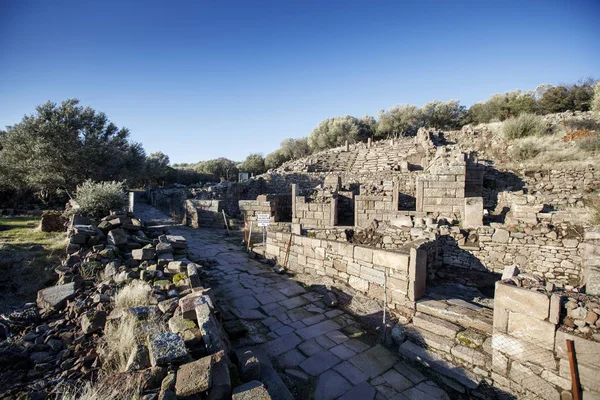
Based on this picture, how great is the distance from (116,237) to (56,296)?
2.24 metres

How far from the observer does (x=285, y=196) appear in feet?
47.5

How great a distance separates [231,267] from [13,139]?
18.3 metres

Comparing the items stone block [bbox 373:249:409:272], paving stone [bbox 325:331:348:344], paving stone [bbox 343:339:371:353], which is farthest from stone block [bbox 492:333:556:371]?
paving stone [bbox 325:331:348:344]

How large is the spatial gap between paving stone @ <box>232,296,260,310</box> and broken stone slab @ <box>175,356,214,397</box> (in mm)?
3072

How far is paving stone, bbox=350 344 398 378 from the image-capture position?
146 inches

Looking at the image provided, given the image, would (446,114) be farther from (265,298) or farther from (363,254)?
(265,298)

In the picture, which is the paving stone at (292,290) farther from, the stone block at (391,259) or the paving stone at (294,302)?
the stone block at (391,259)

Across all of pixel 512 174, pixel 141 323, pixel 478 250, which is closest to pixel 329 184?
pixel 478 250

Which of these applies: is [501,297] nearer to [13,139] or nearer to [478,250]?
[478,250]

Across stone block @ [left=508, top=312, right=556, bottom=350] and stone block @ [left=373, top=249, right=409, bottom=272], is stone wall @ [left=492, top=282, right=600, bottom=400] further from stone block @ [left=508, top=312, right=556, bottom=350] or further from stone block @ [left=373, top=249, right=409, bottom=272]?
stone block @ [left=373, top=249, right=409, bottom=272]

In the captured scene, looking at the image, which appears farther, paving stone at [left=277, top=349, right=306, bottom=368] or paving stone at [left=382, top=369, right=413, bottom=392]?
paving stone at [left=277, top=349, right=306, bottom=368]

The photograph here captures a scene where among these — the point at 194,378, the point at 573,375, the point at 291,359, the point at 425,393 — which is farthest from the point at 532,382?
the point at 194,378

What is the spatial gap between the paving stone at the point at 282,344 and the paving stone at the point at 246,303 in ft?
3.86

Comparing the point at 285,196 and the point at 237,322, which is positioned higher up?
the point at 285,196
